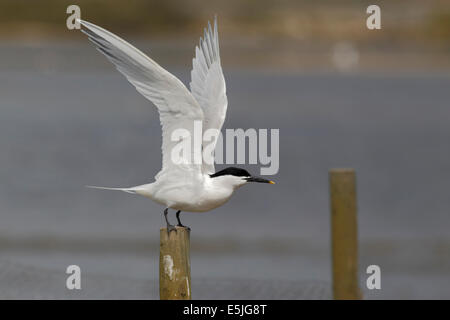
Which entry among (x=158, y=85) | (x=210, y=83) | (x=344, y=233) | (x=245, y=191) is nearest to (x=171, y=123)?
(x=158, y=85)


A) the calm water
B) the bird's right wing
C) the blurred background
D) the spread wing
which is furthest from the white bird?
the calm water

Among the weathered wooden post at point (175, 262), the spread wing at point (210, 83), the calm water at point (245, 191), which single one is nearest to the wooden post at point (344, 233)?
the spread wing at point (210, 83)

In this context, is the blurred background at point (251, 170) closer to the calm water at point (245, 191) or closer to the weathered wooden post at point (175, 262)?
the calm water at point (245, 191)

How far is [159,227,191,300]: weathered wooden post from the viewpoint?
5922mm

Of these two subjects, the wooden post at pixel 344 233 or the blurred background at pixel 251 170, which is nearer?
the wooden post at pixel 344 233

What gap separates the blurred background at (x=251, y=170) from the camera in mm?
9961

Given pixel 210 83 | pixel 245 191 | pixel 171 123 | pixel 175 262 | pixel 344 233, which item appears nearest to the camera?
pixel 175 262

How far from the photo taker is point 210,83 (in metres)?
6.98

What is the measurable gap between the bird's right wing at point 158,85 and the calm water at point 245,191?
281 cm

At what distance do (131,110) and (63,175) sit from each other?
22.9 feet

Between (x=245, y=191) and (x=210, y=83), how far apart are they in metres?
6.88

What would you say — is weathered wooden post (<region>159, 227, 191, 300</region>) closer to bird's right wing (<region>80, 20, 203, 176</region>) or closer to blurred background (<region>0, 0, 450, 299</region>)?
bird's right wing (<region>80, 20, 203, 176</region>)

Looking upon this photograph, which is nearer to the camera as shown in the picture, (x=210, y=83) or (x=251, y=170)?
(x=210, y=83)

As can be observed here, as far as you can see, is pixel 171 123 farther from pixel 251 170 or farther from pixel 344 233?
pixel 251 170
